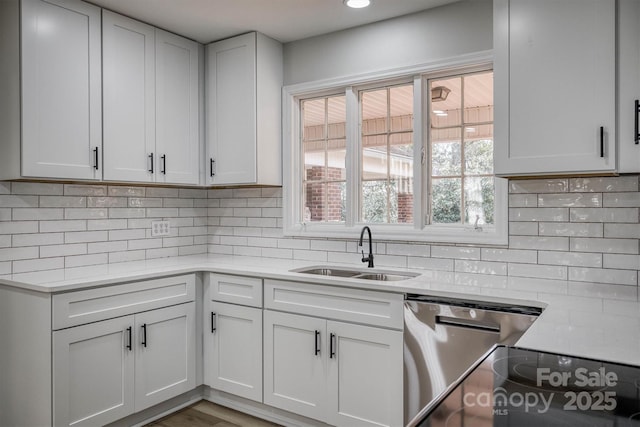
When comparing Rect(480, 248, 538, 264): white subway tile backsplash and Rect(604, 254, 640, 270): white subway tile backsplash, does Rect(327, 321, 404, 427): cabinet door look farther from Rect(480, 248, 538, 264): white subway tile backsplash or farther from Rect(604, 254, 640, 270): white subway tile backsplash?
Rect(604, 254, 640, 270): white subway tile backsplash

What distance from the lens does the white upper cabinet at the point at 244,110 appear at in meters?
3.25

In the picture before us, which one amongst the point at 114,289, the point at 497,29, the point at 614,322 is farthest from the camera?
the point at 114,289

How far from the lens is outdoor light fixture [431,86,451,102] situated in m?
2.91

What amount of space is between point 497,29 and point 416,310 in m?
1.39

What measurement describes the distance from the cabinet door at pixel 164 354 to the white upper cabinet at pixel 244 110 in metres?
1.01

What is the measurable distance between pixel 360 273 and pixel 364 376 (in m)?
0.72

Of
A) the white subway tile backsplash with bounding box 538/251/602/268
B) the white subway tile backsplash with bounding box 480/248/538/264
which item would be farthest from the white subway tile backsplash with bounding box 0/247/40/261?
the white subway tile backsplash with bounding box 538/251/602/268

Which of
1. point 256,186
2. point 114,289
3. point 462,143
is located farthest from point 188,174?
point 462,143

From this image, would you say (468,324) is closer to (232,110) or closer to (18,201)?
(232,110)

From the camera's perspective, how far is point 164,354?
284 centimetres

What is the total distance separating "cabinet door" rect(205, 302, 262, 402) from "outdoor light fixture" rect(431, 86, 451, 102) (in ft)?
5.53

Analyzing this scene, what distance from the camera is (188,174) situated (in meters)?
3.38

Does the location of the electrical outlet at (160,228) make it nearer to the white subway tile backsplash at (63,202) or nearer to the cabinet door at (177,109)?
the cabinet door at (177,109)

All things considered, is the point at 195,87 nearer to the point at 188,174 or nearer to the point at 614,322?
the point at 188,174
